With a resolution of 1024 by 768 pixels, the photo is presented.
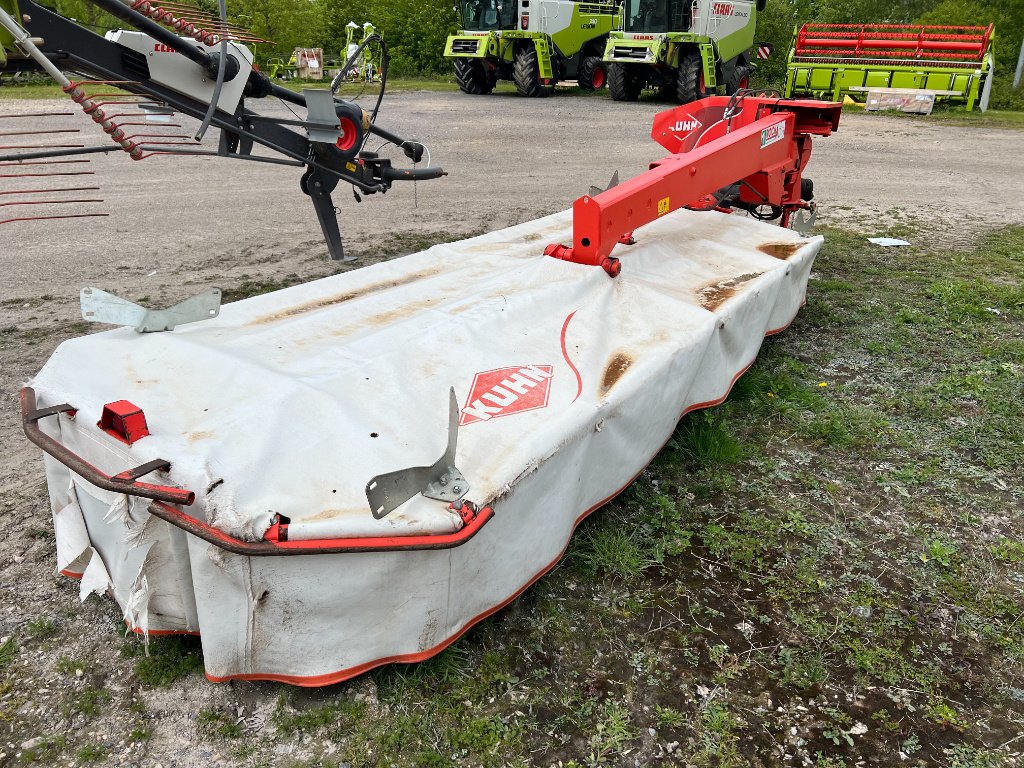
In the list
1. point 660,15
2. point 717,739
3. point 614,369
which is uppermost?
point 660,15

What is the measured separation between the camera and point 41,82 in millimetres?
17406

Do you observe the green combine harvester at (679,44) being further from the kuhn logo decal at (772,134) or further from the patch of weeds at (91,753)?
the patch of weeds at (91,753)

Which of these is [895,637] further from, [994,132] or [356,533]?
[994,132]

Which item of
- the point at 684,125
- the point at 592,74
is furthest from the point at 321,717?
the point at 592,74

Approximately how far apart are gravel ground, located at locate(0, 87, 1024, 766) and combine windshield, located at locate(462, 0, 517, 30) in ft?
14.9

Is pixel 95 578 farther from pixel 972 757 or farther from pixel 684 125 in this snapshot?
pixel 684 125

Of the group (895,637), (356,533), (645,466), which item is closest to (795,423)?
(645,466)

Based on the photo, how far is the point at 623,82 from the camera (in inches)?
655

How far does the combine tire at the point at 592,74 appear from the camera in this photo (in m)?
A: 18.4

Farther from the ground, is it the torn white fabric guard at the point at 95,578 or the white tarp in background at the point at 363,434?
the white tarp in background at the point at 363,434

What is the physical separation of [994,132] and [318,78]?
1575 cm

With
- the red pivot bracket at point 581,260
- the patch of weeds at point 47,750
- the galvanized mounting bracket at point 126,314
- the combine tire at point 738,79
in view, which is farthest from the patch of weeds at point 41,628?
the combine tire at point 738,79

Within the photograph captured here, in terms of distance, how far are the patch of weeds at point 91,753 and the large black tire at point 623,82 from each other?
16.7 metres

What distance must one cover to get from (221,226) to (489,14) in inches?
524
